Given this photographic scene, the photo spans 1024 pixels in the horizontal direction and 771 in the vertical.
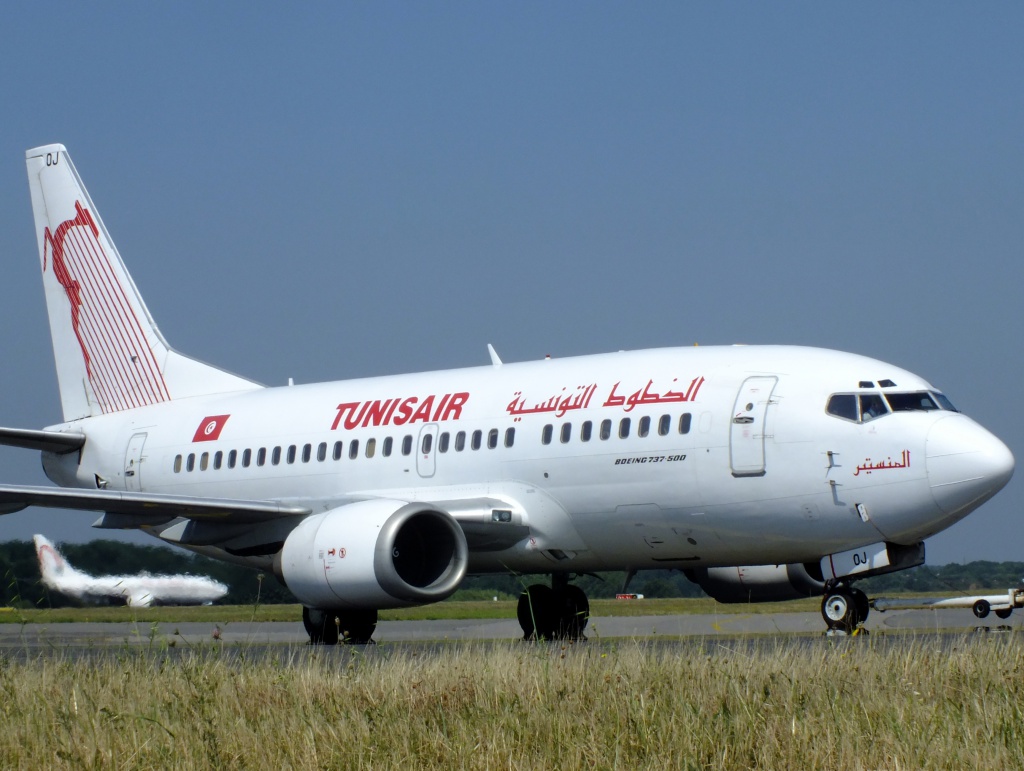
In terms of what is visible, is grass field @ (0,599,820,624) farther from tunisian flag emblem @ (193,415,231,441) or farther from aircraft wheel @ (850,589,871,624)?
aircraft wheel @ (850,589,871,624)

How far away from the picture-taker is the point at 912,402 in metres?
15.3

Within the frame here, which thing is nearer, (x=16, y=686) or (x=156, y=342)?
(x=16, y=686)

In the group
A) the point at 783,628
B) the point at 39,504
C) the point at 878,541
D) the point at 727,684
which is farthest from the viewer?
the point at 783,628

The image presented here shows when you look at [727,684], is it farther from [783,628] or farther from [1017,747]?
[783,628]

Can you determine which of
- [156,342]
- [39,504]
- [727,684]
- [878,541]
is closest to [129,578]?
[156,342]

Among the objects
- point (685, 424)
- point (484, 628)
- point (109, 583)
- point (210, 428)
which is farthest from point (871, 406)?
point (109, 583)

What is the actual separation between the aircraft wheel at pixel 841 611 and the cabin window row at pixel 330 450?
452 cm

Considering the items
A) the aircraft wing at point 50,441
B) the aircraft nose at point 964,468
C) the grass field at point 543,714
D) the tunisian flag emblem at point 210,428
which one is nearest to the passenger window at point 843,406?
the aircraft nose at point 964,468

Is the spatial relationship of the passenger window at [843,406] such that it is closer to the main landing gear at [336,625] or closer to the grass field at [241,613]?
the main landing gear at [336,625]

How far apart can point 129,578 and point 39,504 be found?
5.68 meters

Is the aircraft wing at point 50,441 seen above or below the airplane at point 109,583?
above

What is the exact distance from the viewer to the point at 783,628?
22.1 meters

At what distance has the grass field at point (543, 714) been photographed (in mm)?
6590

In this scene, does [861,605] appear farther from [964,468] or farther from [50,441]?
[50,441]
